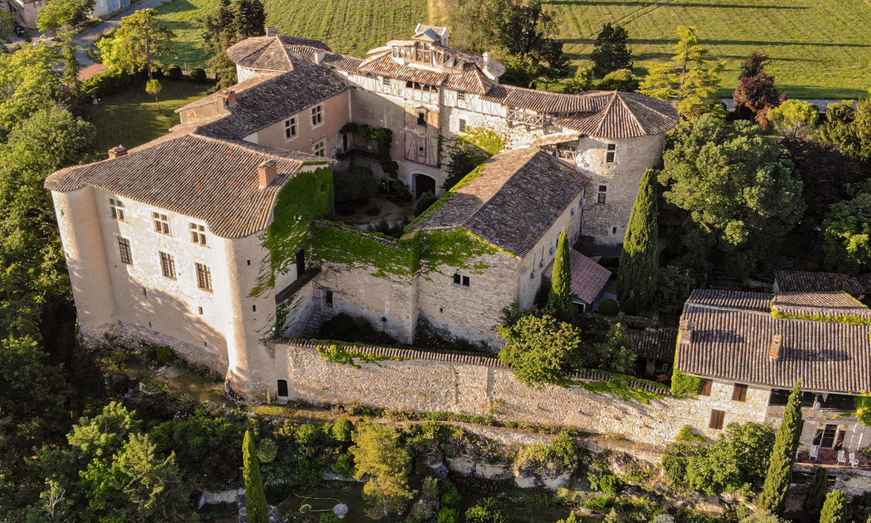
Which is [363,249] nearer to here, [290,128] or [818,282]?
[290,128]

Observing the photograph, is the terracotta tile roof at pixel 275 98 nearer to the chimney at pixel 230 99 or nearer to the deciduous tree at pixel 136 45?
the chimney at pixel 230 99

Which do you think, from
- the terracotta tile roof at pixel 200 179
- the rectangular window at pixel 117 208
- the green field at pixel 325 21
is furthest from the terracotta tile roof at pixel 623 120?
the green field at pixel 325 21

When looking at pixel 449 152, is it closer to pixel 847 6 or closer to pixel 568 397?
pixel 568 397

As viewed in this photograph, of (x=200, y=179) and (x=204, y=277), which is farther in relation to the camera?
(x=204, y=277)

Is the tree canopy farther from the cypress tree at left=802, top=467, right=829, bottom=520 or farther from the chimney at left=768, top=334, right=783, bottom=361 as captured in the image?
the cypress tree at left=802, top=467, right=829, bottom=520

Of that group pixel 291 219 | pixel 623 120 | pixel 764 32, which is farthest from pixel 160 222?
pixel 764 32

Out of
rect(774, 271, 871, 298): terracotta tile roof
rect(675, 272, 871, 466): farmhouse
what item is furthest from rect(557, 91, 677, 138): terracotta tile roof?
rect(675, 272, 871, 466): farmhouse
